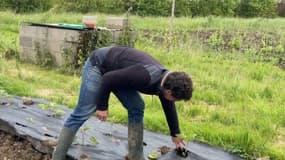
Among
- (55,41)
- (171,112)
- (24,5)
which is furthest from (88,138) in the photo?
(24,5)

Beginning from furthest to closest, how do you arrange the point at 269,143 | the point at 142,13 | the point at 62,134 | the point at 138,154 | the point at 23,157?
the point at 142,13 < the point at 269,143 < the point at 23,157 < the point at 138,154 < the point at 62,134

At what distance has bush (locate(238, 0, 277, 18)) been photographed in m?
25.2

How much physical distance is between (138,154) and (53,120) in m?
1.16

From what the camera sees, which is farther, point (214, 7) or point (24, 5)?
point (214, 7)

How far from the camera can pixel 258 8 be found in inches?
989

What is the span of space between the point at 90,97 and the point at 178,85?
639mm

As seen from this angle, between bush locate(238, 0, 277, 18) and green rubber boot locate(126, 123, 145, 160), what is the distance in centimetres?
2340

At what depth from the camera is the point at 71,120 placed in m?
2.83

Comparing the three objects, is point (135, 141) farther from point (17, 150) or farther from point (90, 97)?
point (17, 150)

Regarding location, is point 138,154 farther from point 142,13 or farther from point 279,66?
point 142,13

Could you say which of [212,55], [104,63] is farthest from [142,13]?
[104,63]

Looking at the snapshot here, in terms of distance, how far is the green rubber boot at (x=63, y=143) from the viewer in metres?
2.86

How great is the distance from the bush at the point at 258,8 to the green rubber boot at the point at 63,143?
77.6 feet

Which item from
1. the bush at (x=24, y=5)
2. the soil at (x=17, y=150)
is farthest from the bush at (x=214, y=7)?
the soil at (x=17, y=150)
